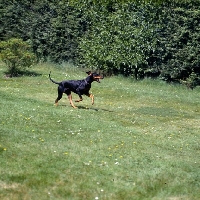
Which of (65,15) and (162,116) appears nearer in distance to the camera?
(162,116)

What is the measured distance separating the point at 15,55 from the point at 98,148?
1432cm

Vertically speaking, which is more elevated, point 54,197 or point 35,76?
point 54,197

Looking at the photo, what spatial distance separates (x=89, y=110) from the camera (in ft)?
59.7

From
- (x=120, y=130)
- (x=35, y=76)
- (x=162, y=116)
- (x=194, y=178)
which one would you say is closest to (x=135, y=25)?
(x=35, y=76)

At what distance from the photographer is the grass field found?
10.2 metres

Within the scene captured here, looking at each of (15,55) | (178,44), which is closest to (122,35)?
(178,44)

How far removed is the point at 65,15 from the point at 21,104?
13.9 metres

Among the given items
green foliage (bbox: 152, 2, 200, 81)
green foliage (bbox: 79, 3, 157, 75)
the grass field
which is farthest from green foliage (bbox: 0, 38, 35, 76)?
green foliage (bbox: 152, 2, 200, 81)

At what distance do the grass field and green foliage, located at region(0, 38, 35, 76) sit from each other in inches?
156

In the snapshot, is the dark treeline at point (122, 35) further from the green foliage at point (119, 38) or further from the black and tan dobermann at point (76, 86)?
the black and tan dobermann at point (76, 86)

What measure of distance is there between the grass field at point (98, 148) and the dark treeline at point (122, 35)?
449 cm

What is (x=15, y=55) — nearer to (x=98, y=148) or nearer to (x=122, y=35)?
(x=122, y=35)

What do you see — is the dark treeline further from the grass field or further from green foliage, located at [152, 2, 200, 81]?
the grass field

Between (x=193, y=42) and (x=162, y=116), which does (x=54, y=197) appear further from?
(x=193, y=42)
